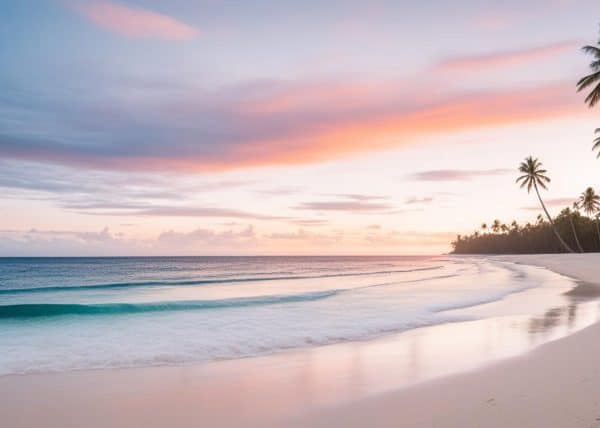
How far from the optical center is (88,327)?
1616 centimetres

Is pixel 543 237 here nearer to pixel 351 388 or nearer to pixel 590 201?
pixel 590 201

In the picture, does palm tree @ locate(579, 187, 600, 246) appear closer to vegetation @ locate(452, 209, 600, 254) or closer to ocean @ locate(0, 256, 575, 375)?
vegetation @ locate(452, 209, 600, 254)

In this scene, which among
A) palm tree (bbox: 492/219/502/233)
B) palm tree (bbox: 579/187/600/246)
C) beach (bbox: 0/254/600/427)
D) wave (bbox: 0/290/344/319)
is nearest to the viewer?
beach (bbox: 0/254/600/427)

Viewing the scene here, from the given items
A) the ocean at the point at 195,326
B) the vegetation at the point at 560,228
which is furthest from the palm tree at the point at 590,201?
the ocean at the point at 195,326

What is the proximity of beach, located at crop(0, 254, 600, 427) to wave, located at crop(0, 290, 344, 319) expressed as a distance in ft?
43.3

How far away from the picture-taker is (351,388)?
706cm

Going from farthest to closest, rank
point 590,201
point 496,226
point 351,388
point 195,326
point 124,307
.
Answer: point 496,226 → point 590,201 → point 124,307 → point 195,326 → point 351,388

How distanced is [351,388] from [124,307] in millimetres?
19298

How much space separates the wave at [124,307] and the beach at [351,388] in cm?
1319

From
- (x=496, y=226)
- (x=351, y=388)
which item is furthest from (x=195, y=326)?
(x=496, y=226)

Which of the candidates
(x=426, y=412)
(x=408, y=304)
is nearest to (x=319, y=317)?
(x=408, y=304)

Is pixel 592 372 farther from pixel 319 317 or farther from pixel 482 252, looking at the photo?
pixel 482 252

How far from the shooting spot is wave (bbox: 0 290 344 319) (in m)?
21.0

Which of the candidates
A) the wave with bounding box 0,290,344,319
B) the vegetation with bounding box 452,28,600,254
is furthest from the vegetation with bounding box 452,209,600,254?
the wave with bounding box 0,290,344,319
